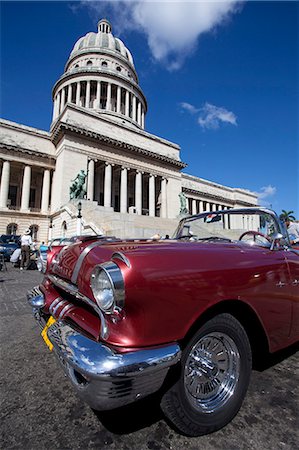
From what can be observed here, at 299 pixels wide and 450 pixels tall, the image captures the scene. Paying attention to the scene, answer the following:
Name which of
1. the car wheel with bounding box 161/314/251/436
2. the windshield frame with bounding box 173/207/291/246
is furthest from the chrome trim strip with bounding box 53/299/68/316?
the windshield frame with bounding box 173/207/291/246

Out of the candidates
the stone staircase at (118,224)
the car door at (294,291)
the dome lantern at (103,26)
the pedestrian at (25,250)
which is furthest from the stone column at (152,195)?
the dome lantern at (103,26)

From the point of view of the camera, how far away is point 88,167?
2959cm

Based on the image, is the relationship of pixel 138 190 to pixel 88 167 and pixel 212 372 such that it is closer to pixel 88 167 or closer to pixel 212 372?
pixel 88 167

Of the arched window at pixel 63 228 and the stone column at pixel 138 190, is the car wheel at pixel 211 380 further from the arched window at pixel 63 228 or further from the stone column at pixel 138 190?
the stone column at pixel 138 190

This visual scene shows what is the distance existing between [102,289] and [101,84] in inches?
2012

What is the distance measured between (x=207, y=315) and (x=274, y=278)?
80 cm

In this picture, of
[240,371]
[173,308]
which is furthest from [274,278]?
[173,308]

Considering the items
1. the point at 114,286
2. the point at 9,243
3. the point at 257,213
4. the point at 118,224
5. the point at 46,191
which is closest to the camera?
Answer: the point at 114,286

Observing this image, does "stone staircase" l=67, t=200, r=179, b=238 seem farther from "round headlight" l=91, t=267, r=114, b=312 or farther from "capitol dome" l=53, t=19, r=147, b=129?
"capitol dome" l=53, t=19, r=147, b=129

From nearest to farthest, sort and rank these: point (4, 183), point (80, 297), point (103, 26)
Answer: point (80, 297) → point (4, 183) → point (103, 26)

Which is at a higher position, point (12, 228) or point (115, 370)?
point (12, 228)

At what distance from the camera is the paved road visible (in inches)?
60.1

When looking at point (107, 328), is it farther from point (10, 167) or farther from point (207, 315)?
point (10, 167)

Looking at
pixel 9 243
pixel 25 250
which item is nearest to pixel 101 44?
pixel 9 243
